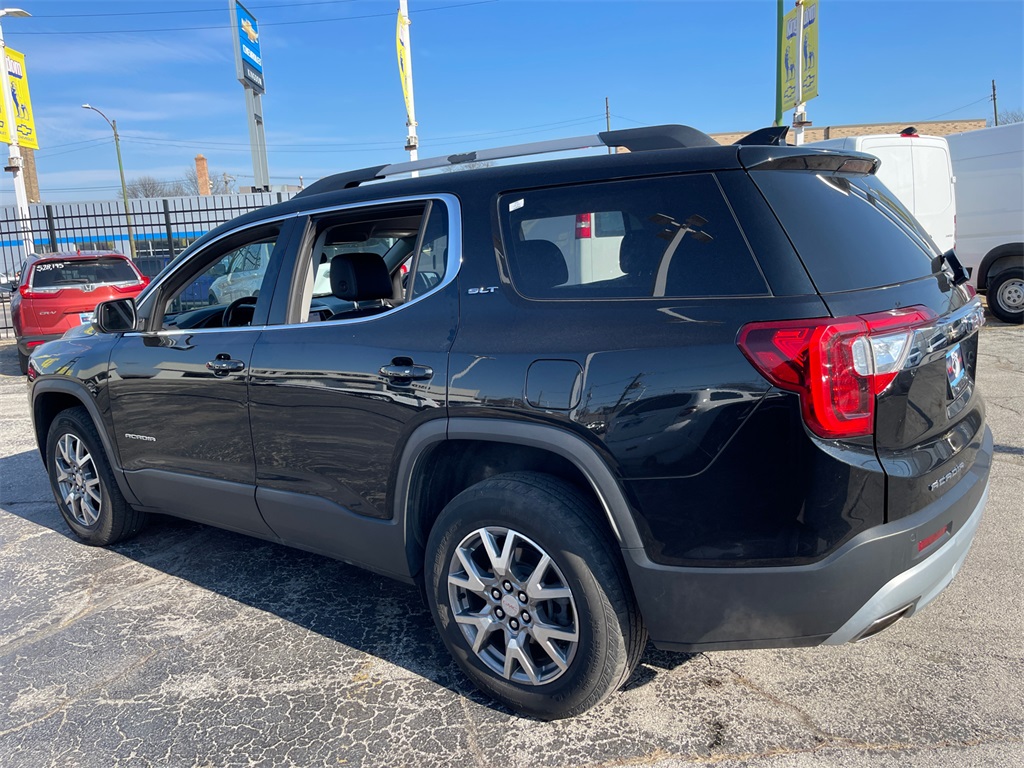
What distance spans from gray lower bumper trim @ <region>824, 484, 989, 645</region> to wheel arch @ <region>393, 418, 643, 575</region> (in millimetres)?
647

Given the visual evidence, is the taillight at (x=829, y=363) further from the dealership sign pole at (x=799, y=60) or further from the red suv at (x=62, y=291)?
the dealership sign pole at (x=799, y=60)

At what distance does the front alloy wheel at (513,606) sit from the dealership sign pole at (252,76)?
16.1 meters

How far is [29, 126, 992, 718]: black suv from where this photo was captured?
6.85 feet

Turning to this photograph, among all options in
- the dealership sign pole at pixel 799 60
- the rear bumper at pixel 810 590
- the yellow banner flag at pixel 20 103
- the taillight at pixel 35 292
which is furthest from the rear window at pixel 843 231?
the yellow banner flag at pixel 20 103

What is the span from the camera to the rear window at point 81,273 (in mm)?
10781

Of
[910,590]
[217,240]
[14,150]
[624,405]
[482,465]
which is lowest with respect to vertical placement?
[910,590]

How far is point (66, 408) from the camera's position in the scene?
4461 millimetres

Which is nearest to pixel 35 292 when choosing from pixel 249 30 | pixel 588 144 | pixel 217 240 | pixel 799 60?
pixel 217 240

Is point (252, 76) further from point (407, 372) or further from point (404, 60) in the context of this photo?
point (407, 372)

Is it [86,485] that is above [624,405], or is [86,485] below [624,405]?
below

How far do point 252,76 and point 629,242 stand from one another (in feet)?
54.7

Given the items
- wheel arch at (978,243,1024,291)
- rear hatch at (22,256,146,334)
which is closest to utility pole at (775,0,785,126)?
wheel arch at (978,243,1024,291)

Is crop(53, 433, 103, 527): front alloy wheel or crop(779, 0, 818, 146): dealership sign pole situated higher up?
crop(779, 0, 818, 146): dealership sign pole

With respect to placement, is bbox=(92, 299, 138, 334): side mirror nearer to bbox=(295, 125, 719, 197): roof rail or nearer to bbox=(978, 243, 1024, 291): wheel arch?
bbox=(295, 125, 719, 197): roof rail
